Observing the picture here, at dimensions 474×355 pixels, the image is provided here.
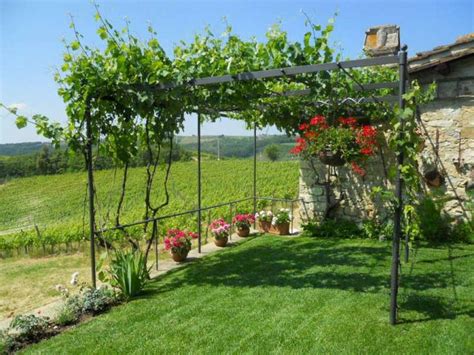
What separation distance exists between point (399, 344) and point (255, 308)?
4.28 feet

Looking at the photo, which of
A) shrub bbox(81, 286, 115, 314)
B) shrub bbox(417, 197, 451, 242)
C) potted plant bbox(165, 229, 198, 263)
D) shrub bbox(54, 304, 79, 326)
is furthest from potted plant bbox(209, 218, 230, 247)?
shrub bbox(54, 304, 79, 326)

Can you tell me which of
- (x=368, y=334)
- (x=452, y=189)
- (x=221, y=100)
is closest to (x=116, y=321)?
(x=368, y=334)

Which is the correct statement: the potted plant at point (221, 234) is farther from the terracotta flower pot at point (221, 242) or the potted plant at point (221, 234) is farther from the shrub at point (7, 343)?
the shrub at point (7, 343)

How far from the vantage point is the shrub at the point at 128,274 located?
4.23m

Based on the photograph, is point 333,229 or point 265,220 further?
point 265,220

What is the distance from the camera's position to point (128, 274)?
4.23 metres

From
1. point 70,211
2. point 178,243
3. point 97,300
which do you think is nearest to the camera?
point 97,300

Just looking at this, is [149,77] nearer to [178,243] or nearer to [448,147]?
[178,243]

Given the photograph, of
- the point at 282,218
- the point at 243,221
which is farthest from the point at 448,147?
the point at 243,221

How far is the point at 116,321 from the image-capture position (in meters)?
3.61

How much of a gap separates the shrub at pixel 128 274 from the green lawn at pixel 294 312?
0.50 feet

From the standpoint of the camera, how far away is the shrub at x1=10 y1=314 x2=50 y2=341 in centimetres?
332

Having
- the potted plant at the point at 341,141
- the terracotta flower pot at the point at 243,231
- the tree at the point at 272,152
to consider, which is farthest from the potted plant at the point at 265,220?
the tree at the point at 272,152

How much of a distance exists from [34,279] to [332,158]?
5.03m
